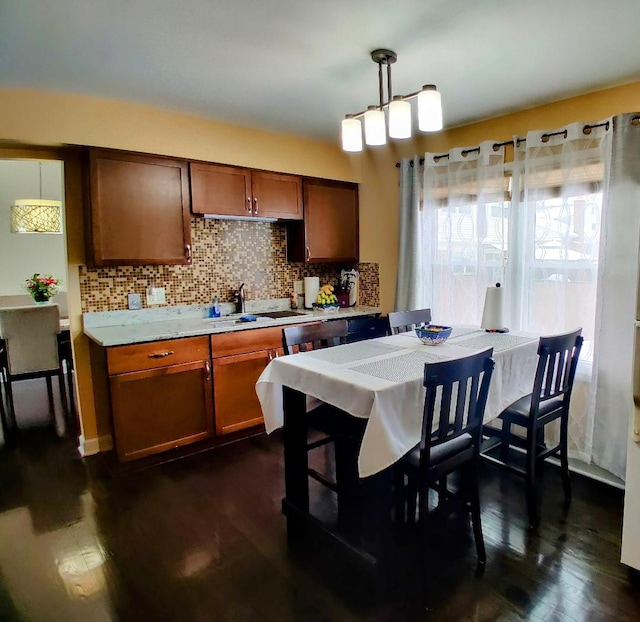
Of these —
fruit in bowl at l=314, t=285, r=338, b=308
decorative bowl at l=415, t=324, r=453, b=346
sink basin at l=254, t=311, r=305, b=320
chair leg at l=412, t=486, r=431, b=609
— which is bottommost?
chair leg at l=412, t=486, r=431, b=609

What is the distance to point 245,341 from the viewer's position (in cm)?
318

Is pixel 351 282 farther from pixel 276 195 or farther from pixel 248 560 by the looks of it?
pixel 248 560

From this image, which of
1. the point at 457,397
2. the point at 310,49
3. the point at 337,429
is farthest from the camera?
the point at 310,49

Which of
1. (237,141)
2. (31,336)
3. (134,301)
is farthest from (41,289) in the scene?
(237,141)

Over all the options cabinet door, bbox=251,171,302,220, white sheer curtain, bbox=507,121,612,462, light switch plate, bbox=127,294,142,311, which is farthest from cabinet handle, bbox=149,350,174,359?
white sheer curtain, bbox=507,121,612,462

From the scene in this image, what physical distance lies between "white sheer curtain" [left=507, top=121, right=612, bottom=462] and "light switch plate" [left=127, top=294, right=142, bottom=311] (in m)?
2.64

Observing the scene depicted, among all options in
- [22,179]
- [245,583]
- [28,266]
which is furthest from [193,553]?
[22,179]

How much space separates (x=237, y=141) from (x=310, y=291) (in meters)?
1.41

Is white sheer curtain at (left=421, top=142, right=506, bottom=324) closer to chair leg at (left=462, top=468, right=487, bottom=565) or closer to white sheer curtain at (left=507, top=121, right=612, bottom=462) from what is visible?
white sheer curtain at (left=507, top=121, right=612, bottom=462)

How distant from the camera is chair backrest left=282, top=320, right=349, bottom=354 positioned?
236 centimetres

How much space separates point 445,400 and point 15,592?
1.89 metres

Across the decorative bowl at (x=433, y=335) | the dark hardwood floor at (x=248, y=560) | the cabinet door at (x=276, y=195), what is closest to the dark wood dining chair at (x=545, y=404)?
the dark hardwood floor at (x=248, y=560)

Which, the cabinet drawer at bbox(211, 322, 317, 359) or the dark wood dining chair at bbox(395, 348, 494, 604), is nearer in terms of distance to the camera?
the dark wood dining chair at bbox(395, 348, 494, 604)

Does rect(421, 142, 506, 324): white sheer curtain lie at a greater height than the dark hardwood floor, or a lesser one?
greater
